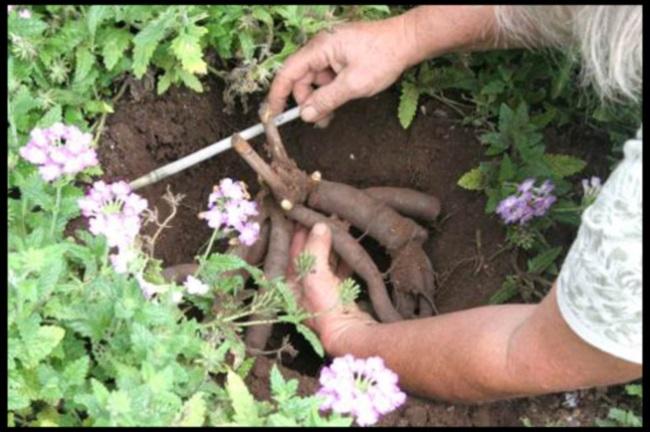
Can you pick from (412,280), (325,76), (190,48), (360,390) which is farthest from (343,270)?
(360,390)

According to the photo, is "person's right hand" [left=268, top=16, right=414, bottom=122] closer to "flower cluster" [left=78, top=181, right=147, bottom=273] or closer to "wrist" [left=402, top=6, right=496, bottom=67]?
"wrist" [left=402, top=6, right=496, bottom=67]

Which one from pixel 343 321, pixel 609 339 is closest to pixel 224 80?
pixel 343 321

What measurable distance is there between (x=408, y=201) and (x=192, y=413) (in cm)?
126

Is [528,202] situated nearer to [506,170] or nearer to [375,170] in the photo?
[506,170]

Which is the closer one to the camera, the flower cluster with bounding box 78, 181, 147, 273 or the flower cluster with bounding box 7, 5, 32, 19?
the flower cluster with bounding box 78, 181, 147, 273

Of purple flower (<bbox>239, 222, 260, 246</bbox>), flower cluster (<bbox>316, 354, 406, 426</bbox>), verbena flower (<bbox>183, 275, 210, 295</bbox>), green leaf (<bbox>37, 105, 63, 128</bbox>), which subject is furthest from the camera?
green leaf (<bbox>37, 105, 63, 128</bbox>)

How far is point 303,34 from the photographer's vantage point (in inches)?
113

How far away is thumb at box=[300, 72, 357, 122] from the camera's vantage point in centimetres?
276

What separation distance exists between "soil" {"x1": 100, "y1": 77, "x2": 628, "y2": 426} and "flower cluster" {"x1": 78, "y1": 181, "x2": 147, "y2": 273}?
59 centimetres

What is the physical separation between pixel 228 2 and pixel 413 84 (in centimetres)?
64

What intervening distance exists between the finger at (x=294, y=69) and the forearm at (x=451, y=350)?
0.73 metres

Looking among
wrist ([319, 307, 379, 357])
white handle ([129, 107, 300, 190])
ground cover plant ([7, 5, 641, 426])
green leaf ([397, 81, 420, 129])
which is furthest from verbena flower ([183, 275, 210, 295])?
green leaf ([397, 81, 420, 129])

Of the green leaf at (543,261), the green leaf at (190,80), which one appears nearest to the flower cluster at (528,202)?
the green leaf at (543,261)

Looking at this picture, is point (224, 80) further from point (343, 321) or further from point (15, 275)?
point (15, 275)
